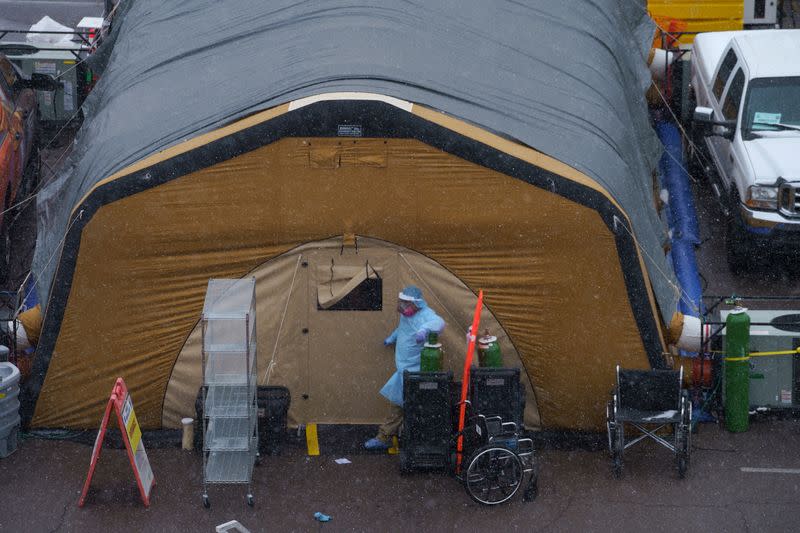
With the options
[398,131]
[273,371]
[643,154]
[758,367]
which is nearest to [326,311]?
[273,371]

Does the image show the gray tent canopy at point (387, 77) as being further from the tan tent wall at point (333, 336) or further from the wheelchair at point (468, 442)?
the wheelchair at point (468, 442)

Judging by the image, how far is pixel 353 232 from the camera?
1204cm

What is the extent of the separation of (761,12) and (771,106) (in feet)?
21.1

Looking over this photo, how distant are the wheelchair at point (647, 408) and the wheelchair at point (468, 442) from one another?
86 centimetres

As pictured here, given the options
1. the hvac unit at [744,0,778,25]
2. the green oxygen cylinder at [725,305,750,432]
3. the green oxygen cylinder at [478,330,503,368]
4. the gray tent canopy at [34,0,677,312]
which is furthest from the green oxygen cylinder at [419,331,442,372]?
the hvac unit at [744,0,778,25]

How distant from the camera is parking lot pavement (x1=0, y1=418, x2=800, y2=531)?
1103cm

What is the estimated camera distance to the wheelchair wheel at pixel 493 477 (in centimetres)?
1116

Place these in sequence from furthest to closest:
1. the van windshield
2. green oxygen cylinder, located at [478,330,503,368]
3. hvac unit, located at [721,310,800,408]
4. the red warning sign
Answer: the van windshield → hvac unit, located at [721,310,800,408] → green oxygen cylinder, located at [478,330,503,368] → the red warning sign

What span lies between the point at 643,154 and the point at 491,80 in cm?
299

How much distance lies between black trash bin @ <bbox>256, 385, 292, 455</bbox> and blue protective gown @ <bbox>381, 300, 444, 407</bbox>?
977 millimetres

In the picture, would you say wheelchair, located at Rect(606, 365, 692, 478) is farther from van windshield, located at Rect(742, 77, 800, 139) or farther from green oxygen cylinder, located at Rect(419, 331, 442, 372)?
van windshield, located at Rect(742, 77, 800, 139)

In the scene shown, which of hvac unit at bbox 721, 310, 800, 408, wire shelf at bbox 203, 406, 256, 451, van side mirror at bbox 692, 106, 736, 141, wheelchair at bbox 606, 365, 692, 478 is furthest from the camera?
van side mirror at bbox 692, 106, 736, 141

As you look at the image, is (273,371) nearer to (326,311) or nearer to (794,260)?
(326,311)

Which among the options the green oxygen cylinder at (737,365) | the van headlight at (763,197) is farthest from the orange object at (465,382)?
the van headlight at (763,197)
